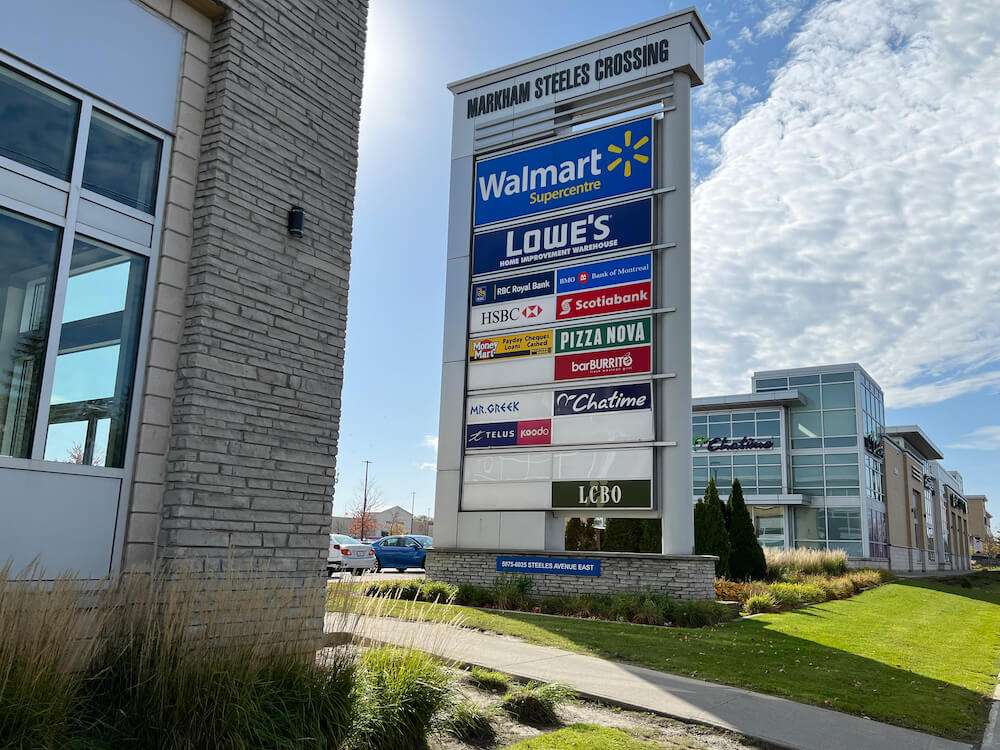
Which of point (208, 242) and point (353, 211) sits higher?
point (353, 211)

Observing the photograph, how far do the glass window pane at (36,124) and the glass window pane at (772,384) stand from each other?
1906 inches

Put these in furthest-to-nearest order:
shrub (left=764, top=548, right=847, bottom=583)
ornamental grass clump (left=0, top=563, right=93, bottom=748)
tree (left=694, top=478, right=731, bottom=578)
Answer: shrub (left=764, top=548, right=847, bottom=583) → tree (left=694, top=478, right=731, bottom=578) → ornamental grass clump (left=0, top=563, right=93, bottom=748)

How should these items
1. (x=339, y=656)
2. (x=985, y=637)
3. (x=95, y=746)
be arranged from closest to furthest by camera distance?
(x=95, y=746)
(x=339, y=656)
(x=985, y=637)

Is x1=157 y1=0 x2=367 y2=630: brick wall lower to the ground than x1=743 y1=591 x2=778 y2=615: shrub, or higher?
higher

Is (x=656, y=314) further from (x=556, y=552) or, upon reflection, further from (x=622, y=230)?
(x=556, y=552)

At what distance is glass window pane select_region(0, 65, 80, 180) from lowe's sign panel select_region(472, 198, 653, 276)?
1245 centimetres

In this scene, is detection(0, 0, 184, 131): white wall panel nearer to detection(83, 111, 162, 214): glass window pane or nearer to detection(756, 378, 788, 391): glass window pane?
detection(83, 111, 162, 214): glass window pane

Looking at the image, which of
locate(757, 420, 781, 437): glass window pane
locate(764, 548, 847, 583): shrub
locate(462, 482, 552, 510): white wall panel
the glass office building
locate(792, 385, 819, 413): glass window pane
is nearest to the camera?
locate(462, 482, 552, 510): white wall panel

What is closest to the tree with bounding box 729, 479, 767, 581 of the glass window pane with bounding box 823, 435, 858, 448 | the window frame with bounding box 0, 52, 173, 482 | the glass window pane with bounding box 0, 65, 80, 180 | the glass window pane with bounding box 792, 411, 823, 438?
the window frame with bounding box 0, 52, 173, 482

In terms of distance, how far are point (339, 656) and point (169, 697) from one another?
127cm

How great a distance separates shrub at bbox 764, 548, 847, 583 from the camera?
24188mm

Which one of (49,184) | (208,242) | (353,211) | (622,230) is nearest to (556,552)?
(622,230)

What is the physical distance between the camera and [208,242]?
22.3 feet

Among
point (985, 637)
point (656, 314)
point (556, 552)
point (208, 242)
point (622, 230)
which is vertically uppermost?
point (622, 230)
